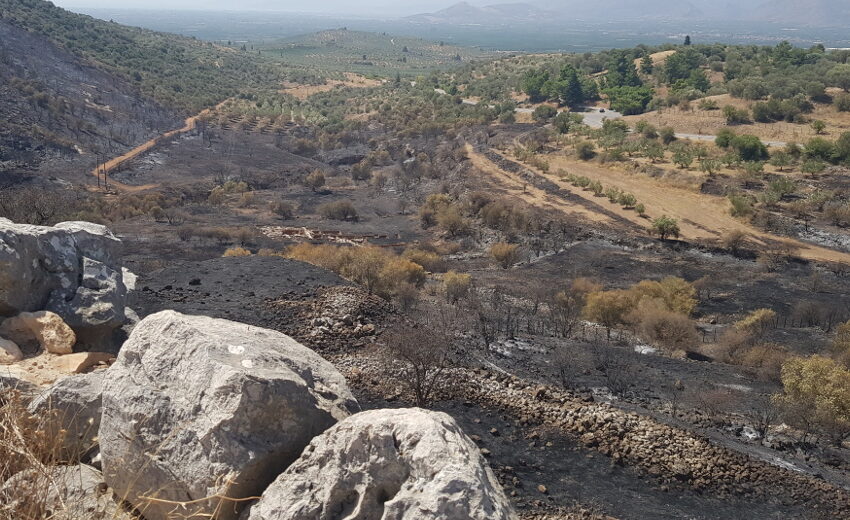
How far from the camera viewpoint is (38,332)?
7.36 m

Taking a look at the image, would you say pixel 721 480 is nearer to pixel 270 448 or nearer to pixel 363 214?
pixel 270 448

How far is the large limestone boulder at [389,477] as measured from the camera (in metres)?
3.47

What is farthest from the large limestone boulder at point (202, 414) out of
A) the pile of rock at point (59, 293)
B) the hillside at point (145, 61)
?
the hillside at point (145, 61)

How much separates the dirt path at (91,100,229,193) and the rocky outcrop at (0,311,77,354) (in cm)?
3522

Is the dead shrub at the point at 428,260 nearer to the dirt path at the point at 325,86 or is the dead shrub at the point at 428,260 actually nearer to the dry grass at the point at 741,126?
the dry grass at the point at 741,126

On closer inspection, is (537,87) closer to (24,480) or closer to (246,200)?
(246,200)

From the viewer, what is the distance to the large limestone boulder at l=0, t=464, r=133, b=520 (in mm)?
3196

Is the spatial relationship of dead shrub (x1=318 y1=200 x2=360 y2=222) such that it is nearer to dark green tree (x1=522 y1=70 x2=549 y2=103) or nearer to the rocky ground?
the rocky ground

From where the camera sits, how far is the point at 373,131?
192 feet

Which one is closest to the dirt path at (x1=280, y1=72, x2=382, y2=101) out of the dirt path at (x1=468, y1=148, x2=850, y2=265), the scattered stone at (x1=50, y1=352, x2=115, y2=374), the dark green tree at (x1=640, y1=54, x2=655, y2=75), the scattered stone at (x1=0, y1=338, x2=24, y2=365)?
the dark green tree at (x1=640, y1=54, x2=655, y2=75)

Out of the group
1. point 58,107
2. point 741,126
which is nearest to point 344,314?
point 741,126

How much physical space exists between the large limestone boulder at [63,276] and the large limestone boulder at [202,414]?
346 cm

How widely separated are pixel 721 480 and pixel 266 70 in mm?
96207

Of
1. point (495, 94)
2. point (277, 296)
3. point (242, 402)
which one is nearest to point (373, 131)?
point (495, 94)
